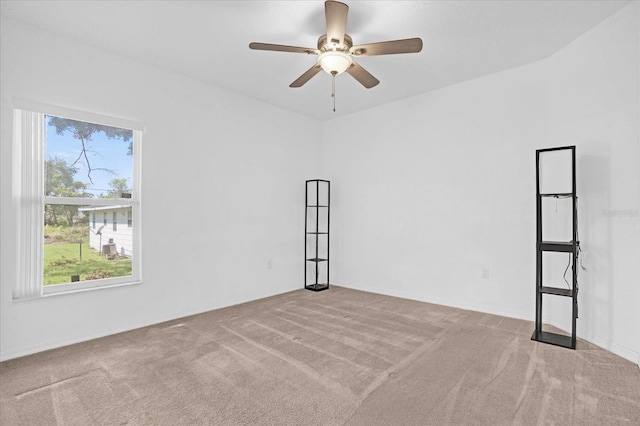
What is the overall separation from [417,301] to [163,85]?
13.2ft

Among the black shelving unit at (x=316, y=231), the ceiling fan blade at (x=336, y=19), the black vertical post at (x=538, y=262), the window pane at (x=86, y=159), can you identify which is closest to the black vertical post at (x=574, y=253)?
the black vertical post at (x=538, y=262)

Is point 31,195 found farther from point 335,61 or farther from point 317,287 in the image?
point 317,287

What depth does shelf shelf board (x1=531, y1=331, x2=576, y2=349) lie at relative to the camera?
286cm

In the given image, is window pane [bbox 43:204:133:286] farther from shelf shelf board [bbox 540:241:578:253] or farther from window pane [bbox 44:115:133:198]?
shelf shelf board [bbox 540:241:578:253]

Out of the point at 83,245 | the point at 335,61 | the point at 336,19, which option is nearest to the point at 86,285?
the point at 83,245

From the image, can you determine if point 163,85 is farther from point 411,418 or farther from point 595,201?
point 595,201

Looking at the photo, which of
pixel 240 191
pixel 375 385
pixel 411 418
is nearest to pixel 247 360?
pixel 375 385

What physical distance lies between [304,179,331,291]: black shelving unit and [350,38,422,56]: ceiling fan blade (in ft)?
9.30

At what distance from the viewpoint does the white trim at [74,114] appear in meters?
2.74

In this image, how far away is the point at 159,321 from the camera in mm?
3559

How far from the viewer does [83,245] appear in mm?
3146

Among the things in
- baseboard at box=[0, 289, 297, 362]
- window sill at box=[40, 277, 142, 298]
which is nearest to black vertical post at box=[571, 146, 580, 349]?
baseboard at box=[0, 289, 297, 362]

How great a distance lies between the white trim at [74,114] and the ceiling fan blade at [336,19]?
2.23 m

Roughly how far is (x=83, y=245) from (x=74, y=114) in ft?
3.99
